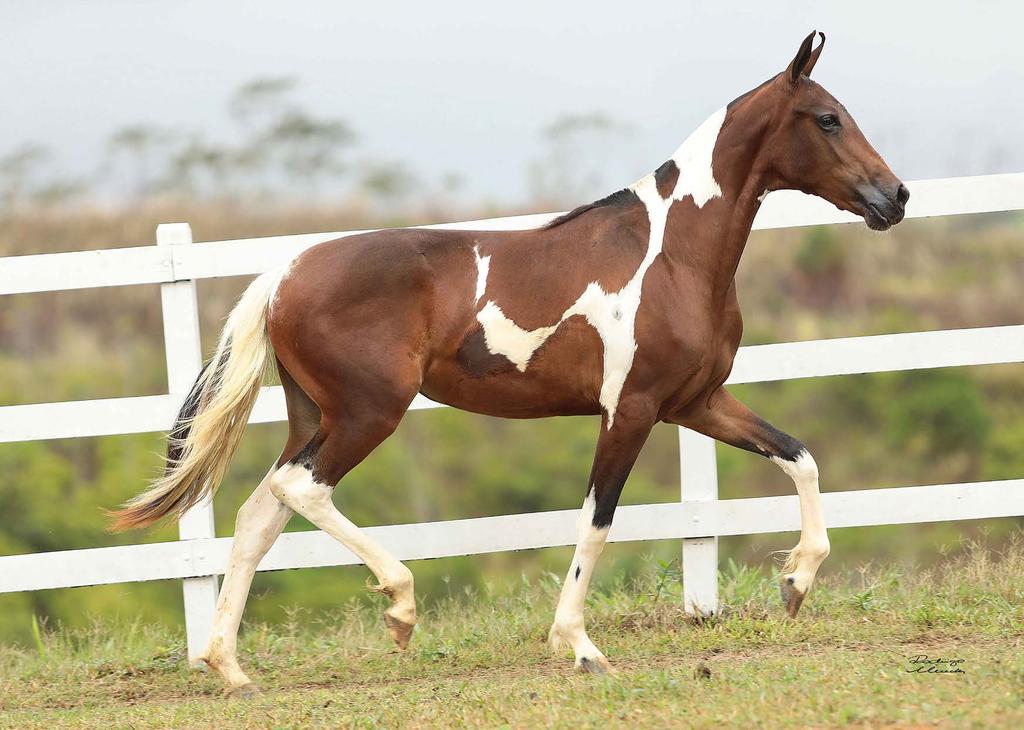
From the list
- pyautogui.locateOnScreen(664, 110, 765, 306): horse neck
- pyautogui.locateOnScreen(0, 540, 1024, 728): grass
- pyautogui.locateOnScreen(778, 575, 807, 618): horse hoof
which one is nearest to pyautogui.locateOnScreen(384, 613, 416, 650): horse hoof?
pyautogui.locateOnScreen(0, 540, 1024, 728): grass

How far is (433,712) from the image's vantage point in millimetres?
3943

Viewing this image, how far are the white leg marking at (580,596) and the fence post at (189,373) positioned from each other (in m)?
1.63

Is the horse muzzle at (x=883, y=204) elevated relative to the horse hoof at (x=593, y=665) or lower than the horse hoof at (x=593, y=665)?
elevated

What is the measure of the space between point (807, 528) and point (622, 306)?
1.12m

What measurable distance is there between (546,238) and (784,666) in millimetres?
1728

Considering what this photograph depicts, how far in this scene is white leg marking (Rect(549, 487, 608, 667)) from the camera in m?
4.54

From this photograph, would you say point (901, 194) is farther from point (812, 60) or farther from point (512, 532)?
point (512, 532)

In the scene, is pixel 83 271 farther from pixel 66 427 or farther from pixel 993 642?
pixel 993 642

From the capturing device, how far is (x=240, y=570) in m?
4.80

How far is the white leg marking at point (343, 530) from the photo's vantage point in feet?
15.1

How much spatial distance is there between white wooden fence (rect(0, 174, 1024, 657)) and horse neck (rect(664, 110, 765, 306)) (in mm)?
703

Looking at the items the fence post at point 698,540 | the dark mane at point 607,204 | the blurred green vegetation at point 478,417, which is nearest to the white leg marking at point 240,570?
the dark mane at point 607,204

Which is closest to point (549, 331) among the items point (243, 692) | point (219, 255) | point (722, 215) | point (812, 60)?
point (722, 215)

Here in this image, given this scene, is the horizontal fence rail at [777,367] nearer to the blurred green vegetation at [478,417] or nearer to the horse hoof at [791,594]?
the horse hoof at [791,594]
